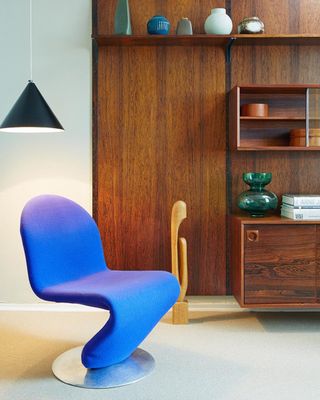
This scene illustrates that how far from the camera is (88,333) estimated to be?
10.3ft

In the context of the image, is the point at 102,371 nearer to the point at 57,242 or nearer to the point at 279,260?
the point at 57,242

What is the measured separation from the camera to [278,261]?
3.18 meters

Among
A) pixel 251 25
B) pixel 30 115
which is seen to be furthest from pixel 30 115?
pixel 251 25

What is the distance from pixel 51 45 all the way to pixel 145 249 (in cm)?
155

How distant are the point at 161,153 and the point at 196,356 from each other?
145 cm

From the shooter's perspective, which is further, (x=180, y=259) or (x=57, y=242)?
(x=180, y=259)

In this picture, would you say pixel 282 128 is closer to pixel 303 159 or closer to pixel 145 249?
pixel 303 159

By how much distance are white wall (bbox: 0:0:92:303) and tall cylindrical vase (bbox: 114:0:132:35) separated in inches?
10.3

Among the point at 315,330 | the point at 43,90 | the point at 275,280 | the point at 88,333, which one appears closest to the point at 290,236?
the point at 275,280

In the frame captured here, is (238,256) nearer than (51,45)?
Yes

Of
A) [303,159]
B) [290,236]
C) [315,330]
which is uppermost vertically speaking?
[303,159]

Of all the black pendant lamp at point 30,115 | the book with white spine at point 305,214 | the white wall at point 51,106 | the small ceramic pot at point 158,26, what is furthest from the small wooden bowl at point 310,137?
the black pendant lamp at point 30,115

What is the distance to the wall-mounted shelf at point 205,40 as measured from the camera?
11.2 ft

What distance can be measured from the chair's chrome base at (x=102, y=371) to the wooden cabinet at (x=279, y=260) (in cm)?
84
